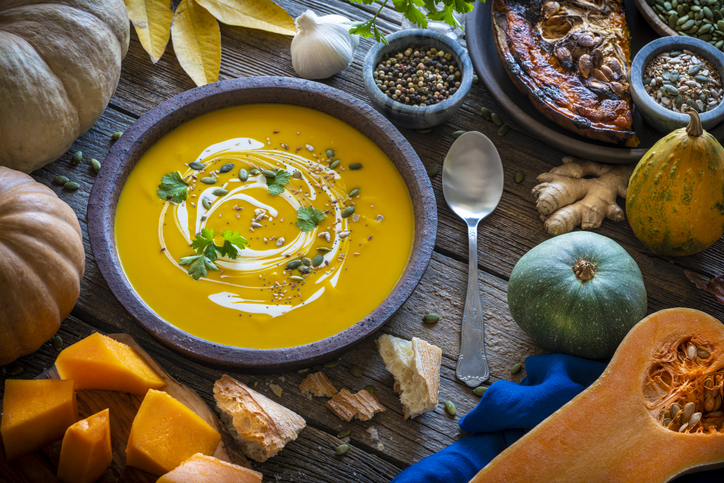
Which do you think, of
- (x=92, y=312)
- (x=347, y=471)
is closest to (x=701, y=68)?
(x=347, y=471)

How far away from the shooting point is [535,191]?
2.12 metres

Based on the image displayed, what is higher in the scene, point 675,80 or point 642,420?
point 675,80

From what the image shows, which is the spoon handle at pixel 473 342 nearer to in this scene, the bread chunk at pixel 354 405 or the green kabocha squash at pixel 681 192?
the bread chunk at pixel 354 405

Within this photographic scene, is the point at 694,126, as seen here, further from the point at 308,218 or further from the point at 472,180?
the point at 308,218

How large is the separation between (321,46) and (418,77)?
384 millimetres

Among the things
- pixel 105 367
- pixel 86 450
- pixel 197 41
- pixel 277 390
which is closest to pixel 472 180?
pixel 277 390

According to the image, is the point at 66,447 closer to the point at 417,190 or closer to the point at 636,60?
the point at 417,190

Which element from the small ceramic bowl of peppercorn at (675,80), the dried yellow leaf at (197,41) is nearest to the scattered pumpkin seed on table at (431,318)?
the small ceramic bowl of peppercorn at (675,80)

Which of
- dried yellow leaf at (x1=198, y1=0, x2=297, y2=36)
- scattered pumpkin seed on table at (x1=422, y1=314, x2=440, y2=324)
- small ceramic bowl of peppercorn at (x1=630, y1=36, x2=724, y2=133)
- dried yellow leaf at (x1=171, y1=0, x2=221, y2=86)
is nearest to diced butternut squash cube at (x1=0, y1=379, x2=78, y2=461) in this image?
scattered pumpkin seed on table at (x1=422, y1=314, x2=440, y2=324)

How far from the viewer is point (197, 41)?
7.57 ft

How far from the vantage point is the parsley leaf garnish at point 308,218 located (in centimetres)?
193

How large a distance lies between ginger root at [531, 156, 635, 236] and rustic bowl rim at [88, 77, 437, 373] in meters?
0.46

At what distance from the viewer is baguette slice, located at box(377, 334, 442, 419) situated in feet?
5.63

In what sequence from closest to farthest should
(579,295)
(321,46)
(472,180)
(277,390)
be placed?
(579,295)
(277,390)
(472,180)
(321,46)
